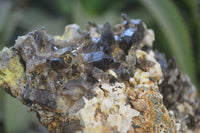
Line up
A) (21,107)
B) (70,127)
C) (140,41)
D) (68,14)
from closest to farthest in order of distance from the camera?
(70,127) → (140,41) → (21,107) → (68,14)

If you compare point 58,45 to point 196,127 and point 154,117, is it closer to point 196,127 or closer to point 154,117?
point 154,117

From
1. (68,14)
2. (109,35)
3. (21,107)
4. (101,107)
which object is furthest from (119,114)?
(68,14)

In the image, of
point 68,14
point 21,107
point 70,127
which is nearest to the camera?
point 70,127

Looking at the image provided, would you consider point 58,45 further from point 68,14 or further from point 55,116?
point 68,14

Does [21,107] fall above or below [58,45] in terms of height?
above

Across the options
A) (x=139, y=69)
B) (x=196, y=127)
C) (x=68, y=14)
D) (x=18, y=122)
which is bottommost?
(x=196, y=127)

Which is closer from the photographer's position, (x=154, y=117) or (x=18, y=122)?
(x=154, y=117)
